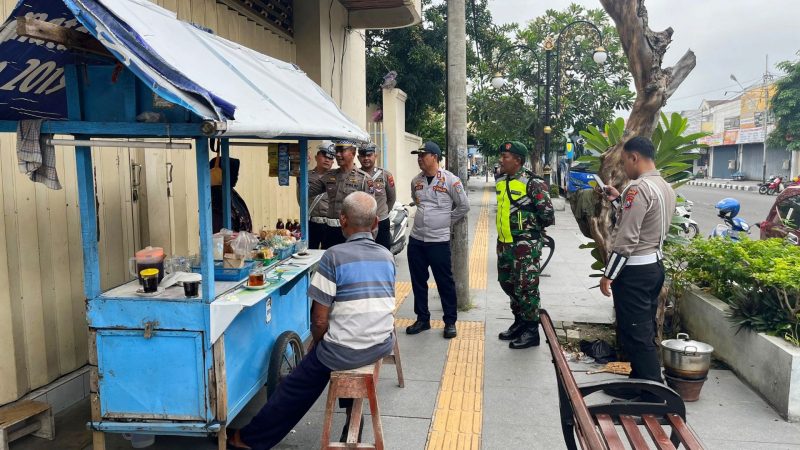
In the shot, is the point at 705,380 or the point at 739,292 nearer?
the point at 705,380

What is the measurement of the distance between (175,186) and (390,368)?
8.45ft

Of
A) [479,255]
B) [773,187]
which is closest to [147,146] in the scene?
[479,255]

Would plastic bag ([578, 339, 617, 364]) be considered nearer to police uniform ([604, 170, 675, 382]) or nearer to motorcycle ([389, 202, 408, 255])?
police uniform ([604, 170, 675, 382])

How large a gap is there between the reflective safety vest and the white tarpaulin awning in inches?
74.1

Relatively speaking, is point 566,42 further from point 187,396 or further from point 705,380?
point 187,396

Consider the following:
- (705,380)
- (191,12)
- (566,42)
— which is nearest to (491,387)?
(705,380)

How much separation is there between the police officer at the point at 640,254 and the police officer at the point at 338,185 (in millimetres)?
2616

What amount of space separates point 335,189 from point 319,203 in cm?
26

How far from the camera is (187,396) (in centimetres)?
308

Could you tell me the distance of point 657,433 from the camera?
264 cm

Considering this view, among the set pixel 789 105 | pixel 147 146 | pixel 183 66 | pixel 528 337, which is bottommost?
pixel 528 337

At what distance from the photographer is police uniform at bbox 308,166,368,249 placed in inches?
226

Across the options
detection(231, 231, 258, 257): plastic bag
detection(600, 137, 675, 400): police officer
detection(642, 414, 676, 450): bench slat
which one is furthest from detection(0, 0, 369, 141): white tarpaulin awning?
detection(642, 414, 676, 450): bench slat

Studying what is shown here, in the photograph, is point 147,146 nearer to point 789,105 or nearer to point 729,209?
point 729,209
